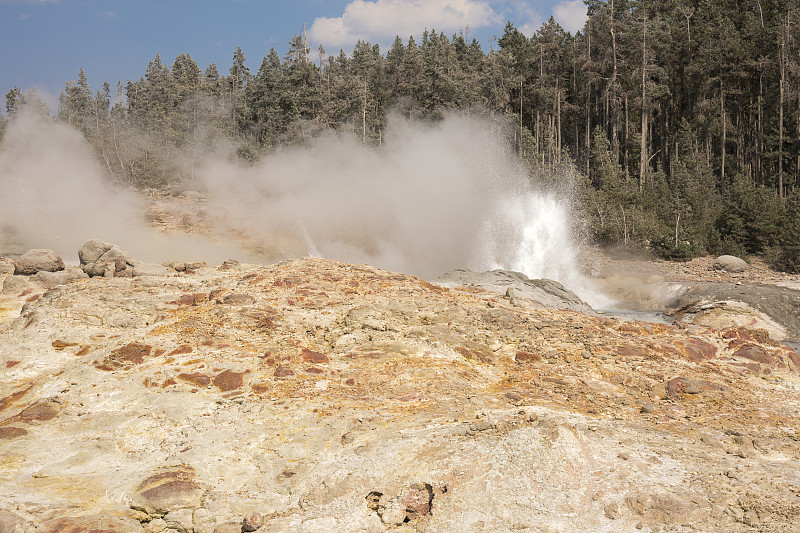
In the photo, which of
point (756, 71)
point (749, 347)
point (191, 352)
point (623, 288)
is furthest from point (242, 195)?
point (756, 71)

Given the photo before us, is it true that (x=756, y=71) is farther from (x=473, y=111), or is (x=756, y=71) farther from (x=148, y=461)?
(x=148, y=461)

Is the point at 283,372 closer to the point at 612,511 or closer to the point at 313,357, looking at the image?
the point at 313,357

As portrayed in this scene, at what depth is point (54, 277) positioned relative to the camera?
12.6m

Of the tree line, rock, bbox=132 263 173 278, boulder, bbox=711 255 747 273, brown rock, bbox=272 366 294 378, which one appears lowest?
boulder, bbox=711 255 747 273

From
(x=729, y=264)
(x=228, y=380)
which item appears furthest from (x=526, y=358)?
(x=729, y=264)

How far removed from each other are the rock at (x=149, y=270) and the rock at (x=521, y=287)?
20.3 ft

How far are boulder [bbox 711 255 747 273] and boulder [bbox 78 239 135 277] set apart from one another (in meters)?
18.9

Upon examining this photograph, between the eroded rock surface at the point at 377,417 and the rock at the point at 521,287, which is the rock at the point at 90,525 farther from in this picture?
the rock at the point at 521,287

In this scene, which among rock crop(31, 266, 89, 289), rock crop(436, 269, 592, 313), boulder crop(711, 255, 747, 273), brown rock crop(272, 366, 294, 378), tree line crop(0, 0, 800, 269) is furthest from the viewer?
tree line crop(0, 0, 800, 269)

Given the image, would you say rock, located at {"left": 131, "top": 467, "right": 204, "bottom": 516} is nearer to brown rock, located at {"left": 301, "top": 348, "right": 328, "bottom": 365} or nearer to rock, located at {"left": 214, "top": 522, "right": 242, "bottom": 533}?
rock, located at {"left": 214, "top": 522, "right": 242, "bottom": 533}

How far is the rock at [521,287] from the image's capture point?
1348cm

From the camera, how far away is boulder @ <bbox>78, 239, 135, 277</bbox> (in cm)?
1295

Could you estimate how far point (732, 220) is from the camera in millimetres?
24297

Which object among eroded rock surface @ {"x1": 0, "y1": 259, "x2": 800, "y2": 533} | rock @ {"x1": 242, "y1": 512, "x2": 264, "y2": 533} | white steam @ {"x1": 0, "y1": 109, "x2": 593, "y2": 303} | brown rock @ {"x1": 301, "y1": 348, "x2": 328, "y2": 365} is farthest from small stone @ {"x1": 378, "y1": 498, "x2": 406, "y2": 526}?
white steam @ {"x1": 0, "y1": 109, "x2": 593, "y2": 303}
